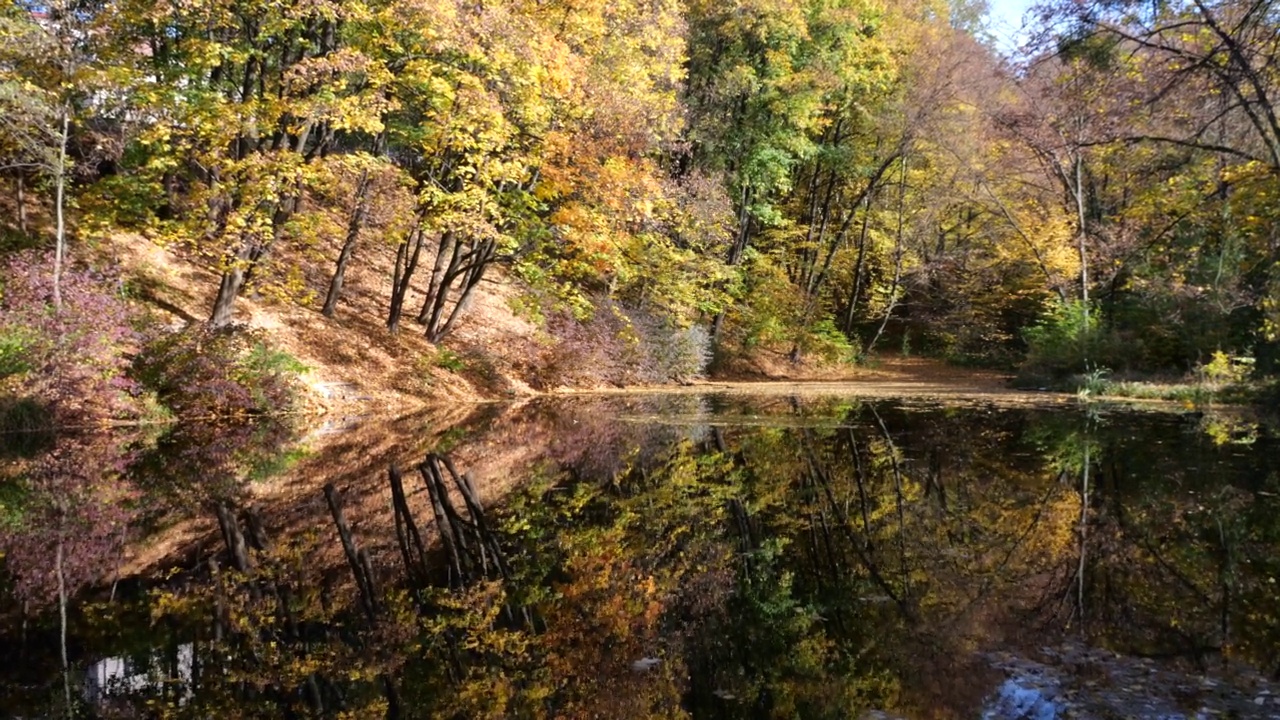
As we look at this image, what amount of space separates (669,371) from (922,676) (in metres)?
21.3

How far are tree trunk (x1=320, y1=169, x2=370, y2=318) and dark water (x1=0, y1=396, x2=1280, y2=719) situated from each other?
25.3 feet

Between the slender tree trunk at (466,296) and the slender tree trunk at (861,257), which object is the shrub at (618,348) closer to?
the slender tree trunk at (466,296)

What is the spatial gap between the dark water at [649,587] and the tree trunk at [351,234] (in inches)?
304

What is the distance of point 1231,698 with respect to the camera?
3.77 m

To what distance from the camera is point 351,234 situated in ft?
59.9

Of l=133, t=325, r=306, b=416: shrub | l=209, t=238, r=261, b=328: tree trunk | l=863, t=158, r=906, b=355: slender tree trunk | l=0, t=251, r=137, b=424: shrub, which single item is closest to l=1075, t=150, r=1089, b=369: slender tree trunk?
l=863, t=158, r=906, b=355: slender tree trunk

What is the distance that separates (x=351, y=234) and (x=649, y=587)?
1492cm

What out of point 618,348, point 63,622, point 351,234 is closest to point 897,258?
point 618,348

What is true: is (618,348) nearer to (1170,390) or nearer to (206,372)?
(206,372)

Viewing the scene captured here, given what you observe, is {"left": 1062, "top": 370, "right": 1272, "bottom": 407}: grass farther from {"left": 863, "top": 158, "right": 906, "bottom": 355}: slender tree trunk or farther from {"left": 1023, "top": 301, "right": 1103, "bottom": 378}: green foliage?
{"left": 863, "top": 158, "right": 906, "bottom": 355}: slender tree trunk

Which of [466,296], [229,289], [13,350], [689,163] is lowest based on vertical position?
[13,350]

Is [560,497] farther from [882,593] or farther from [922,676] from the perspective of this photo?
[922,676]

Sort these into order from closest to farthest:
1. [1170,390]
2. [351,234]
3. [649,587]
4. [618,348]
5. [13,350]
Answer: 1. [649,587]
2. [13,350]
3. [351,234]
4. [1170,390]
5. [618,348]

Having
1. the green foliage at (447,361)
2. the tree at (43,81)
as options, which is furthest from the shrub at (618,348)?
the tree at (43,81)
